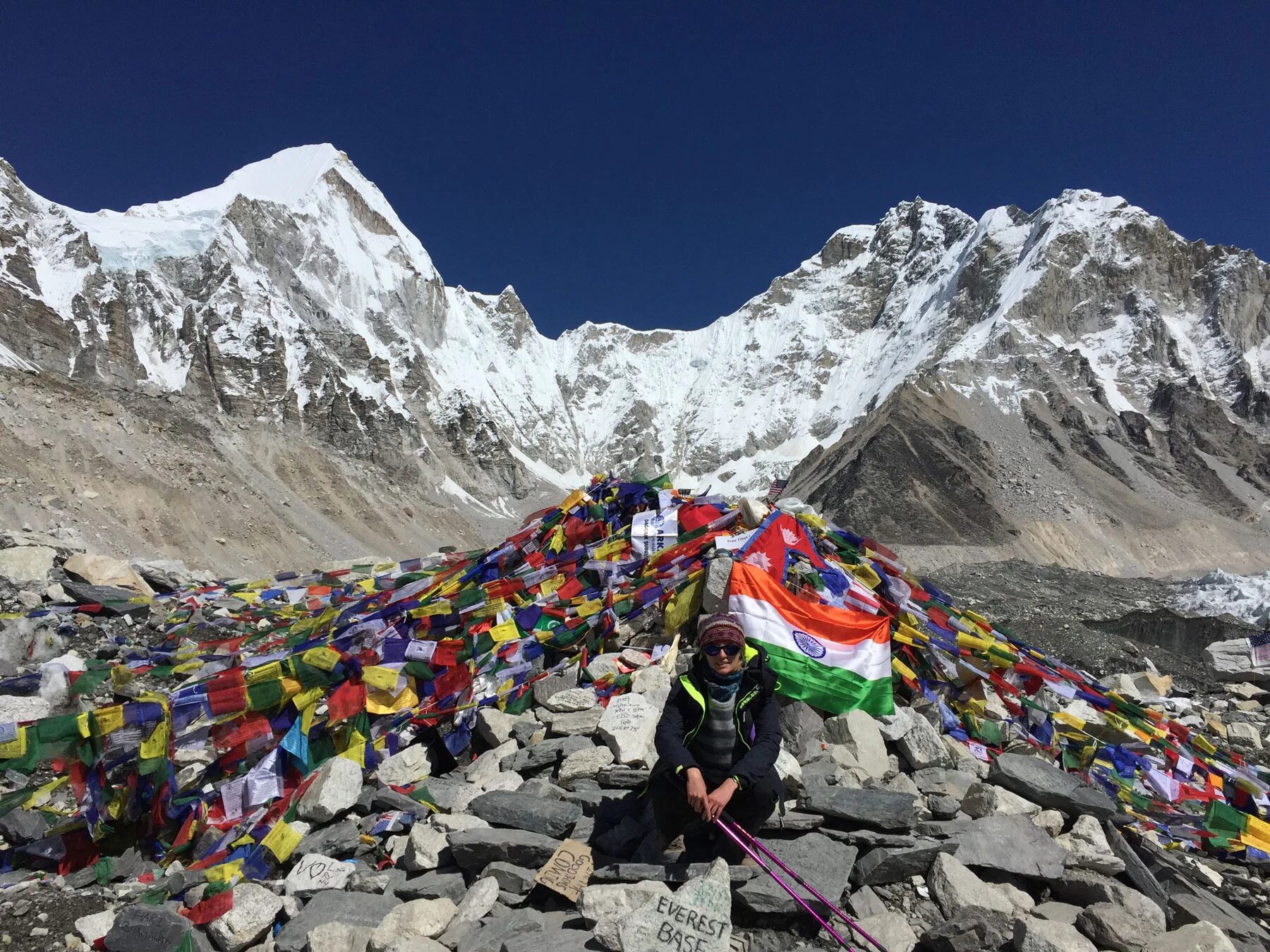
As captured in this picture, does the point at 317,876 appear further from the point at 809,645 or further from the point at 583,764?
the point at 809,645

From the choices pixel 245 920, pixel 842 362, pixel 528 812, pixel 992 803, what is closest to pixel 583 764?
pixel 528 812

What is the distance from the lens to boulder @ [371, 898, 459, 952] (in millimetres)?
3801

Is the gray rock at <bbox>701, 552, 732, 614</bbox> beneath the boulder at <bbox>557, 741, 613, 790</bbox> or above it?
above

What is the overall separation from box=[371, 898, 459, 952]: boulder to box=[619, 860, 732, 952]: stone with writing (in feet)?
3.85

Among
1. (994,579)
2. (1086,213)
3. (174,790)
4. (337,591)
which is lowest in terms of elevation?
(174,790)

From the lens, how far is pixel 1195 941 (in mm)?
3621

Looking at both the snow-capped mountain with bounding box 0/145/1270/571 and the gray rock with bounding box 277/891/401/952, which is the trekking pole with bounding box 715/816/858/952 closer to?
the gray rock with bounding box 277/891/401/952

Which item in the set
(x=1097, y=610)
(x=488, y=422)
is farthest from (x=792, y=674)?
(x=488, y=422)

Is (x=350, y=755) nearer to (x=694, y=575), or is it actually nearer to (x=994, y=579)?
(x=694, y=575)

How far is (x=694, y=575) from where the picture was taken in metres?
7.68

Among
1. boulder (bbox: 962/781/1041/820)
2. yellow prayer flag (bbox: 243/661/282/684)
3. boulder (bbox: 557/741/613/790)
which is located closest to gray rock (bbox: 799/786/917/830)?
boulder (bbox: 962/781/1041/820)

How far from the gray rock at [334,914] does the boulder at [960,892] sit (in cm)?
315

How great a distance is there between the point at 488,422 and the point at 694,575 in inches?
3905

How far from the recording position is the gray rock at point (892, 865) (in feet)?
13.8
